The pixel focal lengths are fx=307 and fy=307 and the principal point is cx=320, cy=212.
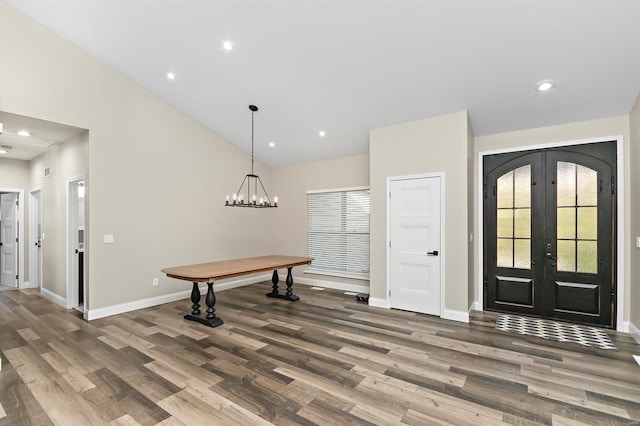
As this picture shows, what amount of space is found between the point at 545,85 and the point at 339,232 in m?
4.04

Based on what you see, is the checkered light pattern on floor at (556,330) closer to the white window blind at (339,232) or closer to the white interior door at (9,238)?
the white window blind at (339,232)

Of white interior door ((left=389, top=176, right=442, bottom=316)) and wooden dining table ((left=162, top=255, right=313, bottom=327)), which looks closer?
wooden dining table ((left=162, top=255, right=313, bottom=327))

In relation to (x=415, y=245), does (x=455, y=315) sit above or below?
below

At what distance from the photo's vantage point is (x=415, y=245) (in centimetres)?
464

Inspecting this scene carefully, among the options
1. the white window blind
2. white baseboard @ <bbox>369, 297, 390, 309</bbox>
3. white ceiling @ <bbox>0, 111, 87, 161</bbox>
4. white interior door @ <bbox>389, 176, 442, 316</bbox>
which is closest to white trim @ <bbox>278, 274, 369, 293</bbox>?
the white window blind

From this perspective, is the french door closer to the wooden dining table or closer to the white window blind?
the white window blind

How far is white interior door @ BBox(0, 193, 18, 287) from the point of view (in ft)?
21.3

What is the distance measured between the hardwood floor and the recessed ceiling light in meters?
2.91

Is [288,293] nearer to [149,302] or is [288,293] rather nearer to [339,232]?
[339,232]

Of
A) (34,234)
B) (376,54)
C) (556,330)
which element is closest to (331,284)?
(556,330)

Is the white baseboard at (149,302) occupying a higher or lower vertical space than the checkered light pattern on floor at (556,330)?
higher

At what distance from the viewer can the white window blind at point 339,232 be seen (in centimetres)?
605

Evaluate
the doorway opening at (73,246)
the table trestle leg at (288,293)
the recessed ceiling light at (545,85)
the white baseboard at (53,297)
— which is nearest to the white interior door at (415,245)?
the recessed ceiling light at (545,85)

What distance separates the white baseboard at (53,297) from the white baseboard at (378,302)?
4901 millimetres
